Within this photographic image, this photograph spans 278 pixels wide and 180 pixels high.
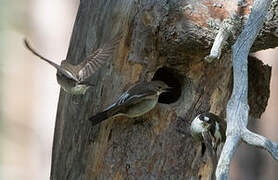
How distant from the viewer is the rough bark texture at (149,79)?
3.98 meters

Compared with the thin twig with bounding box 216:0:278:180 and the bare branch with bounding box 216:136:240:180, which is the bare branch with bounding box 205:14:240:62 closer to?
the thin twig with bounding box 216:0:278:180

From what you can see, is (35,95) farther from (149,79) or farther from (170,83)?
(149,79)

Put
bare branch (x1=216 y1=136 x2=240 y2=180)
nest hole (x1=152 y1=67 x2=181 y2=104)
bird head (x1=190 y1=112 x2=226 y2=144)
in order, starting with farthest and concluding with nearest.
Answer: nest hole (x1=152 y1=67 x2=181 y2=104)
bird head (x1=190 y1=112 x2=226 y2=144)
bare branch (x1=216 y1=136 x2=240 y2=180)

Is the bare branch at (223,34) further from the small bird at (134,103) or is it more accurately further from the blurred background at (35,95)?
the blurred background at (35,95)

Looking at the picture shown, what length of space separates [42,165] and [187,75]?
3.32m

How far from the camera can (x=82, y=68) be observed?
419 cm

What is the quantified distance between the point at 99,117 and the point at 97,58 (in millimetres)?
339

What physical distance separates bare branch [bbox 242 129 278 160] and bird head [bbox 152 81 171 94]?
139 centimetres

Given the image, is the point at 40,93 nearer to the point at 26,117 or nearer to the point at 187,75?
the point at 26,117

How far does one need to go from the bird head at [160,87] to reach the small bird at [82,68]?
0.33m

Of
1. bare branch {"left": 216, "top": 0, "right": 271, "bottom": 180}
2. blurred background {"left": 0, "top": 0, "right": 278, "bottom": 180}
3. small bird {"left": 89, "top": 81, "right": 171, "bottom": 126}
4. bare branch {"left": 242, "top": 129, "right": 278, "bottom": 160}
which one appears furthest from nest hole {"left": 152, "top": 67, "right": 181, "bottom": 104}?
blurred background {"left": 0, "top": 0, "right": 278, "bottom": 180}

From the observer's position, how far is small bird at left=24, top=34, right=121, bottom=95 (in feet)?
13.2

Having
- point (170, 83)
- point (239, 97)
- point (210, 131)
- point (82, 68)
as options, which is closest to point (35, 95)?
point (170, 83)

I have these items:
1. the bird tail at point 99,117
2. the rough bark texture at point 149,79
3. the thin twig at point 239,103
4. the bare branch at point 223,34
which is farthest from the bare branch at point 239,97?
the bird tail at point 99,117
